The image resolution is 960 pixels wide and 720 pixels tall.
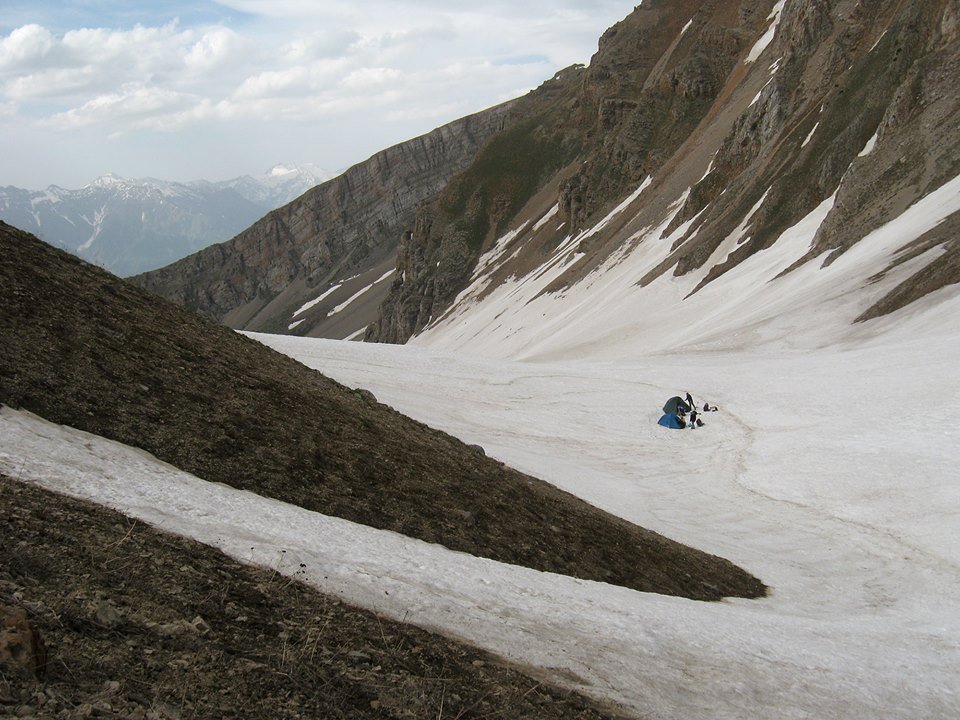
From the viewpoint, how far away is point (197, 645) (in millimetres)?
5574

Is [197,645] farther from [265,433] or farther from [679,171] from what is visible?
[679,171]

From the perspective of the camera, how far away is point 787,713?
7.22 meters

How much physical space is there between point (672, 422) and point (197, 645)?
73.0 feet

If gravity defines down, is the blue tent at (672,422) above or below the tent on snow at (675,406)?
below

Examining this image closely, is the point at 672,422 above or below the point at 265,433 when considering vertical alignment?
above

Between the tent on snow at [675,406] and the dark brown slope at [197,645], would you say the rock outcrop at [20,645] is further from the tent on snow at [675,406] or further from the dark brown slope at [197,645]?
the tent on snow at [675,406]

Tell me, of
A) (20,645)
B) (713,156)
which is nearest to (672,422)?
(20,645)

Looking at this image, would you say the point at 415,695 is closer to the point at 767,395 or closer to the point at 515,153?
the point at 767,395

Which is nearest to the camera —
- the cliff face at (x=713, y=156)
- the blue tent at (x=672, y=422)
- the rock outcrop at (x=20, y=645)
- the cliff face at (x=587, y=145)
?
the rock outcrop at (x=20, y=645)

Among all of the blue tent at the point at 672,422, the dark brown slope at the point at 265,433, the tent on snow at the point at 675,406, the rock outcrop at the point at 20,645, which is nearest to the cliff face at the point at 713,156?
the tent on snow at the point at 675,406

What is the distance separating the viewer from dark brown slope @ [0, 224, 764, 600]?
10.4 metres

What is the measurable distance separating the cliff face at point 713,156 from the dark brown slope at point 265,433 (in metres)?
24.2

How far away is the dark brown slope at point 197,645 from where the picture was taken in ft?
16.2

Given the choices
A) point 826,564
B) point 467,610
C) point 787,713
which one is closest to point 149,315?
point 467,610
